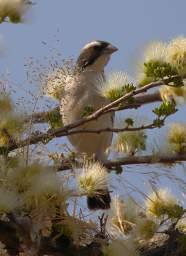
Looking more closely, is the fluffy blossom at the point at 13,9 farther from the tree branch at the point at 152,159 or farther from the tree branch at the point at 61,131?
the tree branch at the point at 152,159

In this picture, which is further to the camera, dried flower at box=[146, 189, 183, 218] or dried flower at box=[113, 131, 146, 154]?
dried flower at box=[113, 131, 146, 154]

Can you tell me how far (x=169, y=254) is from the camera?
8.42 ft

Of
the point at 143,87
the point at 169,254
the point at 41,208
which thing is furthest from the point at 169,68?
the point at 169,254

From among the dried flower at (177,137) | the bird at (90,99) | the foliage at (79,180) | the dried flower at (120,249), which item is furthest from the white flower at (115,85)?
the bird at (90,99)

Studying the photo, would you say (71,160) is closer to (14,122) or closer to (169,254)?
(14,122)

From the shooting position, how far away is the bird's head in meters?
4.64

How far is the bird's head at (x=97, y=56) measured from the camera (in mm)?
4640

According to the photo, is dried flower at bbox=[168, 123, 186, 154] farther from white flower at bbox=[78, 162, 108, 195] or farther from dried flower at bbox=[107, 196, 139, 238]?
white flower at bbox=[78, 162, 108, 195]

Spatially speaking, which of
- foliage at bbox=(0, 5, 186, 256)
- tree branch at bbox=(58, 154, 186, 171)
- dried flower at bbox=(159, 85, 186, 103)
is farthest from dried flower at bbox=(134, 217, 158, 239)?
dried flower at bbox=(159, 85, 186, 103)

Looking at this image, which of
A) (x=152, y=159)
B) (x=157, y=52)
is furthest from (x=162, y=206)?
(x=157, y=52)

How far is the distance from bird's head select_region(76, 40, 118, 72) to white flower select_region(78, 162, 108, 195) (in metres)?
2.68

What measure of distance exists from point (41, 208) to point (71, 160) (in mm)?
548

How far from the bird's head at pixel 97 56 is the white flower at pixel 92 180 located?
268cm

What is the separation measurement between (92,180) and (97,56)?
2814 millimetres
